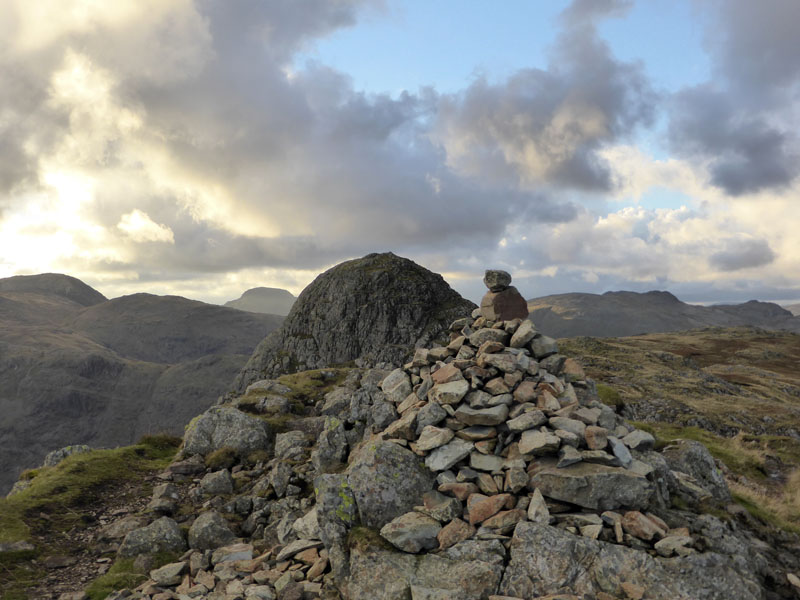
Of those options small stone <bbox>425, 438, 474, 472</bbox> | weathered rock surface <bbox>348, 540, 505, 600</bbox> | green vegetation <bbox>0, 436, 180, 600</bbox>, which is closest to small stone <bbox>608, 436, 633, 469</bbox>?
small stone <bbox>425, 438, 474, 472</bbox>

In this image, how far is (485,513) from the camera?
11570mm

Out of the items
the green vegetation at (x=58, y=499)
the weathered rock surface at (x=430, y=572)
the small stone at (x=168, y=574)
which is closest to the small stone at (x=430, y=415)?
the weathered rock surface at (x=430, y=572)

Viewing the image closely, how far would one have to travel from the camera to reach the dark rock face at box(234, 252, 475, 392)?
89463 mm

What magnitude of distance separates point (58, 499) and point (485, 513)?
66.1ft

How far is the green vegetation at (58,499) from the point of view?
50.1ft

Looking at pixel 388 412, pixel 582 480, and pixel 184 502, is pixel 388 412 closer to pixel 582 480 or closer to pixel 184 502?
pixel 582 480

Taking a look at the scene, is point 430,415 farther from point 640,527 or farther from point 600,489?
point 640,527

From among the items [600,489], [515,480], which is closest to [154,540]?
[515,480]

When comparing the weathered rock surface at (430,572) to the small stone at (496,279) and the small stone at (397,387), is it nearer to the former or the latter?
the small stone at (397,387)

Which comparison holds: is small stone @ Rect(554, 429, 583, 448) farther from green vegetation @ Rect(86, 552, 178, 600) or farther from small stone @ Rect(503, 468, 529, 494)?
green vegetation @ Rect(86, 552, 178, 600)

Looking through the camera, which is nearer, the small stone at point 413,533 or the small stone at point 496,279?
the small stone at point 413,533

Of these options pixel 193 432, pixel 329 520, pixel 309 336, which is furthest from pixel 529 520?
pixel 309 336

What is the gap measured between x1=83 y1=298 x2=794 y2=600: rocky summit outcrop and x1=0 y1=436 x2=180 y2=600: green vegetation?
3.11 meters

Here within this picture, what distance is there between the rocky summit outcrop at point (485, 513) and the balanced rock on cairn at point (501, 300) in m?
0.57
